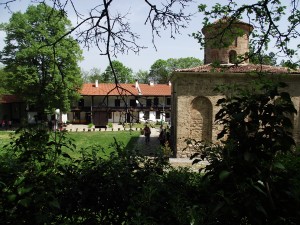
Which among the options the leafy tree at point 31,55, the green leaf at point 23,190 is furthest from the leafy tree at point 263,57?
the leafy tree at point 31,55

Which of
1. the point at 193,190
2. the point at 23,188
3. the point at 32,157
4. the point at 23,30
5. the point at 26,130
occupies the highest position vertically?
the point at 23,30

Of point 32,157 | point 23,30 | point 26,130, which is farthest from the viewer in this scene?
point 23,30

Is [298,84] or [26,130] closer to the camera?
[26,130]

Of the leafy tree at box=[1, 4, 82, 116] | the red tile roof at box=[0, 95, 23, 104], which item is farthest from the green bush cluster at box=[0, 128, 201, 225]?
the red tile roof at box=[0, 95, 23, 104]

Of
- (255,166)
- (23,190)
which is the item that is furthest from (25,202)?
(255,166)

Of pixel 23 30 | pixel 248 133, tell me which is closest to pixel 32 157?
pixel 248 133

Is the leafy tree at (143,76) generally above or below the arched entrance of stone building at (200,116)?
above

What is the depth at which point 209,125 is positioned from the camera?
15.2 m

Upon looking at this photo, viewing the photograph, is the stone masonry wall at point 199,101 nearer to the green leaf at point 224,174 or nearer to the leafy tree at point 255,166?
the leafy tree at point 255,166

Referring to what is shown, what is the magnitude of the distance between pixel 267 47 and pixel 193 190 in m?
3.55

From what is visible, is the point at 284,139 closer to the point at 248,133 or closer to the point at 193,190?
the point at 248,133

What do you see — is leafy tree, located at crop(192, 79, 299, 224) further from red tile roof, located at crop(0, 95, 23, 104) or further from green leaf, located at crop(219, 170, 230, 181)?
red tile roof, located at crop(0, 95, 23, 104)

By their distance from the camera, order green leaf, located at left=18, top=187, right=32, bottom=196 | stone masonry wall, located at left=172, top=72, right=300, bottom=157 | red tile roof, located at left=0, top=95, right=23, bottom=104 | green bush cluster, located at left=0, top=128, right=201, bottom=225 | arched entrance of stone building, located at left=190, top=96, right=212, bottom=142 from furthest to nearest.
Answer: red tile roof, located at left=0, top=95, right=23, bottom=104
arched entrance of stone building, located at left=190, top=96, right=212, bottom=142
stone masonry wall, located at left=172, top=72, right=300, bottom=157
green bush cluster, located at left=0, top=128, right=201, bottom=225
green leaf, located at left=18, top=187, right=32, bottom=196

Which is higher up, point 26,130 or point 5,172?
point 26,130
